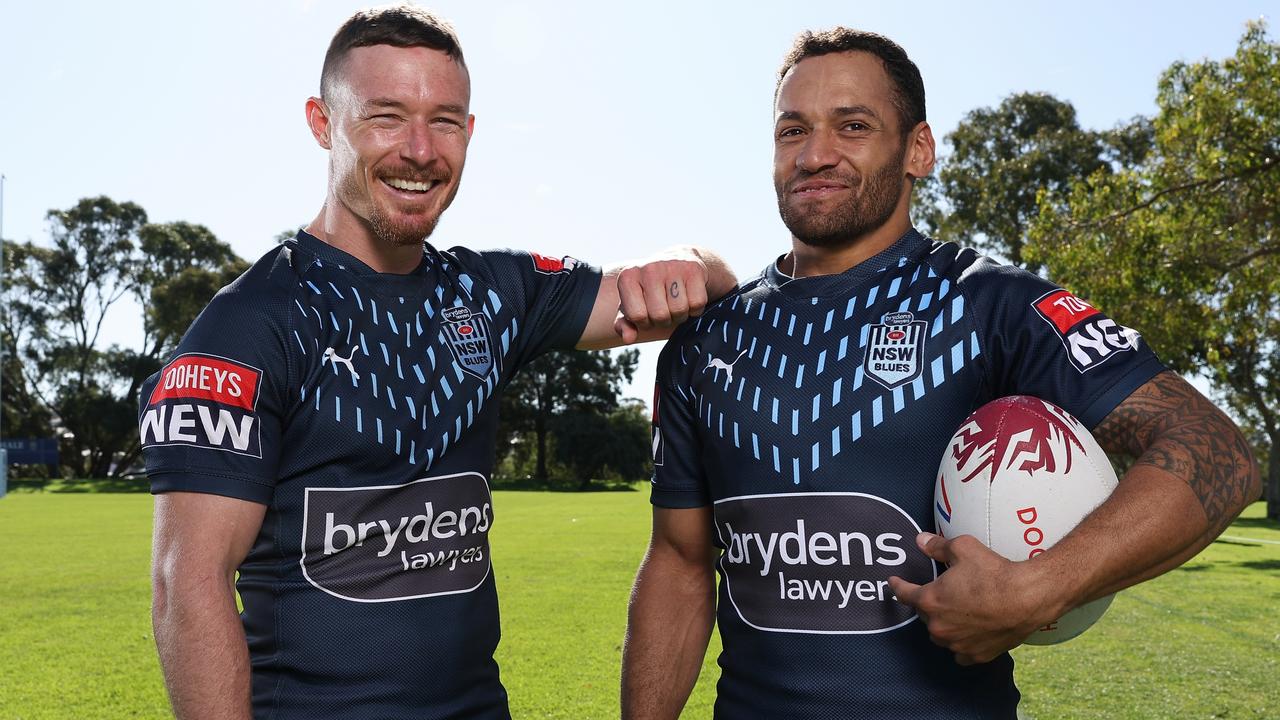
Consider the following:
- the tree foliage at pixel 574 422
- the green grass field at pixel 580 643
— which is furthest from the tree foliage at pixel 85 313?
the green grass field at pixel 580 643

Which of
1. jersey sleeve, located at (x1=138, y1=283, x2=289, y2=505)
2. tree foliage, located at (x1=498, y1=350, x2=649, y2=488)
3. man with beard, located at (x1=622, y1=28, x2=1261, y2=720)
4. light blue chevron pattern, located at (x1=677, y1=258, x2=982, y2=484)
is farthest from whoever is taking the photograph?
tree foliage, located at (x1=498, y1=350, x2=649, y2=488)

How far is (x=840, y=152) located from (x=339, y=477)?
1717mm

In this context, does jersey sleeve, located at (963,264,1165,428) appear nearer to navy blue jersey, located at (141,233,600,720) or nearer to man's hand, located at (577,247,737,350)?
man's hand, located at (577,247,737,350)

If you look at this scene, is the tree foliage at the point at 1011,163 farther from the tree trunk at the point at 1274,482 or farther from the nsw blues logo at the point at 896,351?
the nsw blues logo at the point at 896,351

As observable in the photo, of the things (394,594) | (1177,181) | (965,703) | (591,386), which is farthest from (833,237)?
(591,386)

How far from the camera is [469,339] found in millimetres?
3264

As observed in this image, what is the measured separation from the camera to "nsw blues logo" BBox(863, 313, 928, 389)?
2.89 m

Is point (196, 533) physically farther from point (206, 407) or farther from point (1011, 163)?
point (1011, 163)

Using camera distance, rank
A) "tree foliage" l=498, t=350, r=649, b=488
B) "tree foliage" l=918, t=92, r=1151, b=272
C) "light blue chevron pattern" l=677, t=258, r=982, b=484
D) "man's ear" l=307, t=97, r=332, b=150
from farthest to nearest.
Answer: "tree foliage" l=498, t=350, r=649, b=488 → "tree foliage" l=918, t=92, r=1151, b=272 → "man's ear" l=307, t=97, r=332, b=150 → "light blue chevron pattern" l=677, t=258, r=982, b=484

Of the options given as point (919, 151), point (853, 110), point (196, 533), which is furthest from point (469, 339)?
point (919, 151)

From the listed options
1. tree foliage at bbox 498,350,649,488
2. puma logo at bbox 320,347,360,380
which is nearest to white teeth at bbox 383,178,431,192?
puma logo at bbox 320,347,360,380

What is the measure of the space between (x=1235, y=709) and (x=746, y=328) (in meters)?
6.30

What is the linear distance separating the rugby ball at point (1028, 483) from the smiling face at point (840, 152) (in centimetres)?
76

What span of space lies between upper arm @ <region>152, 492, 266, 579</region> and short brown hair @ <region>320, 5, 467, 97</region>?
1.34m
